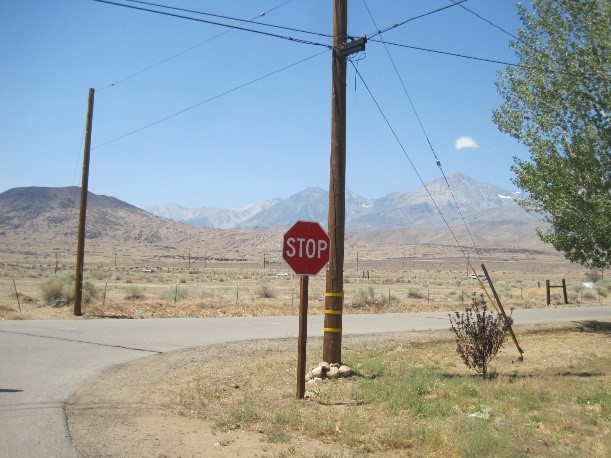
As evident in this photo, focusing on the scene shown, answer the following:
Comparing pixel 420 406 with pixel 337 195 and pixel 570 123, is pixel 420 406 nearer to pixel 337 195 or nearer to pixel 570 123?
pixel 337 195

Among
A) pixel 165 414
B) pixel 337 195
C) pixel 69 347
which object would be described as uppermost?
pixel 337 195

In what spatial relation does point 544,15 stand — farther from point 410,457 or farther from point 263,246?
point 263,246

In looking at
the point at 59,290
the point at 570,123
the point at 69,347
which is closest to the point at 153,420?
the point at 69,347

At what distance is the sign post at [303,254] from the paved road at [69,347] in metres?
3.34

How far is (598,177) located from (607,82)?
269 cm

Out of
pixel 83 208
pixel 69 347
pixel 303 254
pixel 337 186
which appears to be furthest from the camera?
pixel 83 208

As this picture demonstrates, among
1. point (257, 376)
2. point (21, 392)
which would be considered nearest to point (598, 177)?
point (257, 376)

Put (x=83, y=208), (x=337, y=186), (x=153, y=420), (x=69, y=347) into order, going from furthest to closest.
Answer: (x=83, y=208) < (x=69, y=347) < (x=337, y=186) < (x=153, y=420)

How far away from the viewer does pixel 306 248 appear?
349 inches

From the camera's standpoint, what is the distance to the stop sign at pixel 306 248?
870 centimetres

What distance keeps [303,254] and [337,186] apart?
2097mm

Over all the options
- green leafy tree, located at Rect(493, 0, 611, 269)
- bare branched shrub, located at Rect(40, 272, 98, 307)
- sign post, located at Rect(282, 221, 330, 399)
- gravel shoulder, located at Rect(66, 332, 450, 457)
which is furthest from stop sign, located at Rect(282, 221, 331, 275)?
bare branched shrub, located at Rect(40, 272, 98, 307)

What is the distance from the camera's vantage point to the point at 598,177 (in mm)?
17516

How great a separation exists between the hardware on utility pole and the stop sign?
1.50m
